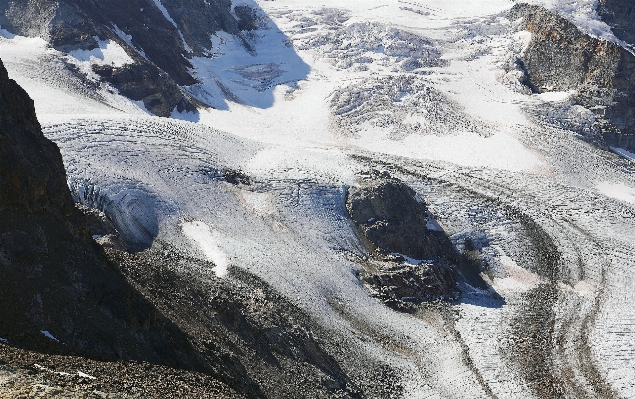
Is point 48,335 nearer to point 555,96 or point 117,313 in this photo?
point 117,313

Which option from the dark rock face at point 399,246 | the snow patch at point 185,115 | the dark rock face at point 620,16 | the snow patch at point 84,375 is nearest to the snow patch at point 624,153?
the dark rock face at point 620,16

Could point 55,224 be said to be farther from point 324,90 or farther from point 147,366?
point 324,90

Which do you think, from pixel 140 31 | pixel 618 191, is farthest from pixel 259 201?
pixel 140 31

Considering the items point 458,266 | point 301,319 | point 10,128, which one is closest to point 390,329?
point 301,319

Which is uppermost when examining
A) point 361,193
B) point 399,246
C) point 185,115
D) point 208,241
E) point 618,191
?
point 185,115

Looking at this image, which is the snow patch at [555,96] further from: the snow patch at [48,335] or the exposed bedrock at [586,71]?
the snow patch at [48,335]

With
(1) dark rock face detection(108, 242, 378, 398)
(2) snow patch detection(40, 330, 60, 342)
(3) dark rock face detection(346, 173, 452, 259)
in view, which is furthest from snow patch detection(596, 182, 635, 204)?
(2) snow patch detection(40, 330, 60, 342)
